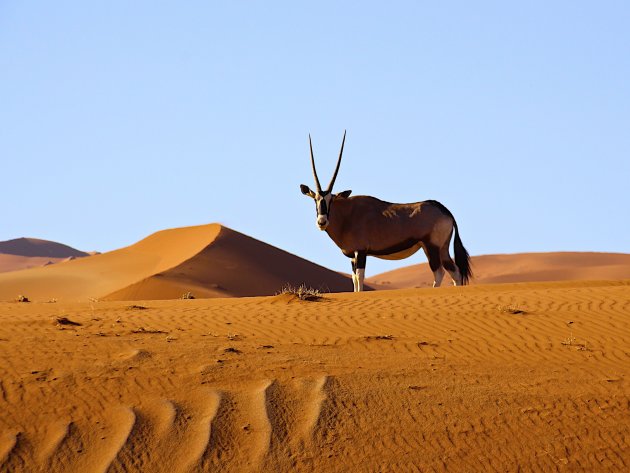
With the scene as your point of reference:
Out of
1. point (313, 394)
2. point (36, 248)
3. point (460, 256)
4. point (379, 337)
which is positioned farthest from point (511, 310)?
point (36, 248)

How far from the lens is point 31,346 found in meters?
10.6

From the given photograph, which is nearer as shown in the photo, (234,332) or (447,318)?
(234,332)

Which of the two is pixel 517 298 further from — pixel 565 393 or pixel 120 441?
pixel 120 441

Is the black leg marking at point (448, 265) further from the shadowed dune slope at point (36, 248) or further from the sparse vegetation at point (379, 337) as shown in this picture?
the shadowed dune slope at point (36, 248)

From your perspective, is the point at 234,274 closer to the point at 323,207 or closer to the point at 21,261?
the point at 323,207

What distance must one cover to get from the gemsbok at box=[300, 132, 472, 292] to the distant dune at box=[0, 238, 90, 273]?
66.2 m

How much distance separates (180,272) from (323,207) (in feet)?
49.0

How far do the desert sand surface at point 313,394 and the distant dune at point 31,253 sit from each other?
7364cm

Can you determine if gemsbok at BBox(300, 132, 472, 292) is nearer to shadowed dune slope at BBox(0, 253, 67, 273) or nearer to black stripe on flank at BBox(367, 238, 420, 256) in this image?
black stripe on flank at BBox(367, 238, 420, 256)

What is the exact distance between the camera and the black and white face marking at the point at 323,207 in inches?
756

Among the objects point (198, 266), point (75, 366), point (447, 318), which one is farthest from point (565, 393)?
point (198, 266)

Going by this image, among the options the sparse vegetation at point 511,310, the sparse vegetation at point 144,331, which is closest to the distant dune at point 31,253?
the sparse vegetation at point 511,310

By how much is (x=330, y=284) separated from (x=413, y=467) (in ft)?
97.7

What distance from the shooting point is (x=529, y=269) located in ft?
244
